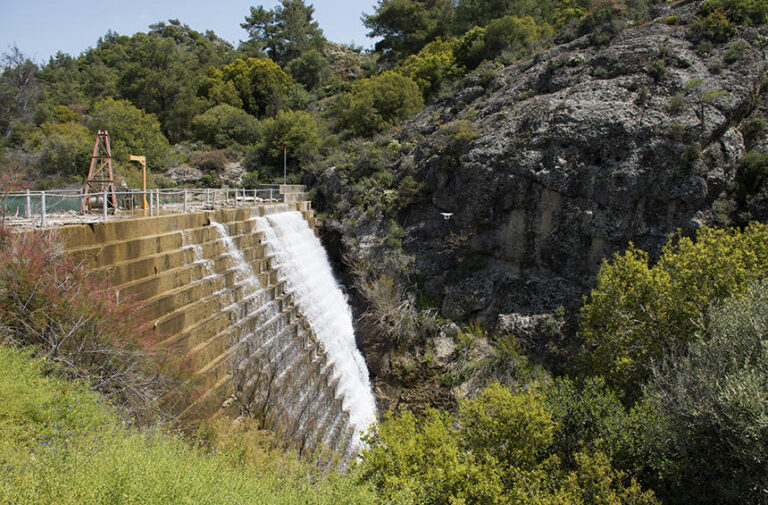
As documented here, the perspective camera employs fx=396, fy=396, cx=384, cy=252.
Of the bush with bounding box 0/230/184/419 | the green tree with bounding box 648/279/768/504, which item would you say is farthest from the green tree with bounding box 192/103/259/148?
the green tree with bounding box 648/279/768/504

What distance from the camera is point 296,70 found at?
51.9m

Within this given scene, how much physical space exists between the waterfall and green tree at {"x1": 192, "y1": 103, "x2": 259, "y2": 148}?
22.0 m

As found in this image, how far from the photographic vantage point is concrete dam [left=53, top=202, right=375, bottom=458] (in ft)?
29.4

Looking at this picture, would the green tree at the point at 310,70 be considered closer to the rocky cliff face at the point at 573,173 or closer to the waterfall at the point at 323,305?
the rocky cliff face at the point at 573,173

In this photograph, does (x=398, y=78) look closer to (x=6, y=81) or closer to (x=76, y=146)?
(x=76, y=146)

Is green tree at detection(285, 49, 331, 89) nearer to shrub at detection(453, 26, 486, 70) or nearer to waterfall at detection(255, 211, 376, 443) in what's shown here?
shrub at detection(453, 26, 486, 70)

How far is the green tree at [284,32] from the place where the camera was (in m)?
57.9

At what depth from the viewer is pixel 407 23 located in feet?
150

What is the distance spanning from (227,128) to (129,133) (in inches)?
375

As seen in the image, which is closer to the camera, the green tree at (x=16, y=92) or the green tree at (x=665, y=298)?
the green tree at (x=665, y=298)

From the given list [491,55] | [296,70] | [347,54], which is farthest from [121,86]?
[491,55]

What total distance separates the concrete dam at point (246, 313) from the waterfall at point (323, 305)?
0.19 ft

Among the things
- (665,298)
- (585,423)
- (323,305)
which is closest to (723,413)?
(585,423)

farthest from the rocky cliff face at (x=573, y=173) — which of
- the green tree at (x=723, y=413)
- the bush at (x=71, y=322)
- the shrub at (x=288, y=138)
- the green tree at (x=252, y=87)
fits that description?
the green tree at (x=252, y=87)
